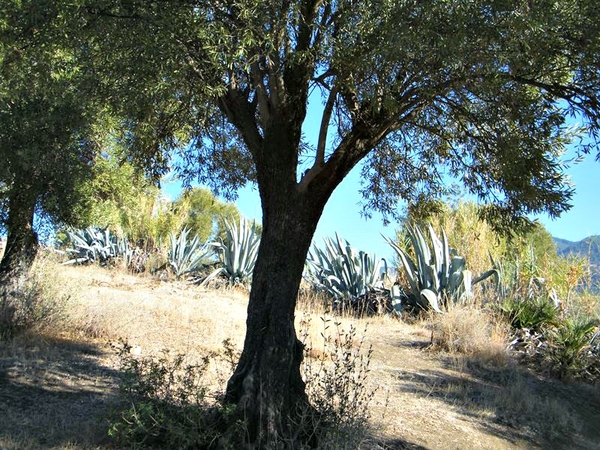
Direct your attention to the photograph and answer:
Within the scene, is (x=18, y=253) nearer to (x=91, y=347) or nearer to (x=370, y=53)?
(x=91, y=347)

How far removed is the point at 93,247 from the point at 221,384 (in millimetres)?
11955

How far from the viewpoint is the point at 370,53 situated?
454 centimetres

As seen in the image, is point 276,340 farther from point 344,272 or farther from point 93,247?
point 93,247

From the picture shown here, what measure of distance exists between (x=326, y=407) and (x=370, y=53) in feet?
9.81

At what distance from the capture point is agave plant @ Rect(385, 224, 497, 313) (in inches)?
483

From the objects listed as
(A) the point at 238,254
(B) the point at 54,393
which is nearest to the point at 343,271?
(A) the point at 238,254

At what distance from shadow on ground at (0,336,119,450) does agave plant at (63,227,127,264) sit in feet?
29.4

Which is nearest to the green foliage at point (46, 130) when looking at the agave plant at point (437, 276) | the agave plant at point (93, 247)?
the agave plant at point (437, 276)

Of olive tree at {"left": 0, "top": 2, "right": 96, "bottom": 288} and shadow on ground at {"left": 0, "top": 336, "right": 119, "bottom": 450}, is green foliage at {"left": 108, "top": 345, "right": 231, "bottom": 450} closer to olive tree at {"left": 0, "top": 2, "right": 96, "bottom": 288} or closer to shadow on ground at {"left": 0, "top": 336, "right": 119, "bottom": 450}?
shadow on ground at {"left": 0, "top": 336, "right": 119, "bottom": 450}

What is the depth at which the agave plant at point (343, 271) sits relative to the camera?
1444 cm

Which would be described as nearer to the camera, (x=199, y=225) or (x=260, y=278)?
(x=260, y=278)

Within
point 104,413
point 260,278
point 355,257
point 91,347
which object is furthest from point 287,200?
point 355,257

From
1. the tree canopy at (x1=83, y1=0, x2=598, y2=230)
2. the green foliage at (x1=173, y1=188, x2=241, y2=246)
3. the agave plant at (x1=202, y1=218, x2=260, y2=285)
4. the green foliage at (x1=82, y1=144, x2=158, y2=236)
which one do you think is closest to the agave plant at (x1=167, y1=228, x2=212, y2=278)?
the agave plant at (x1=202, y1=218, x2=260, y2=285)

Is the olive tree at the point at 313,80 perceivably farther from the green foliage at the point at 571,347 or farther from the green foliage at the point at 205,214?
the green foliage at the point at 205,214
